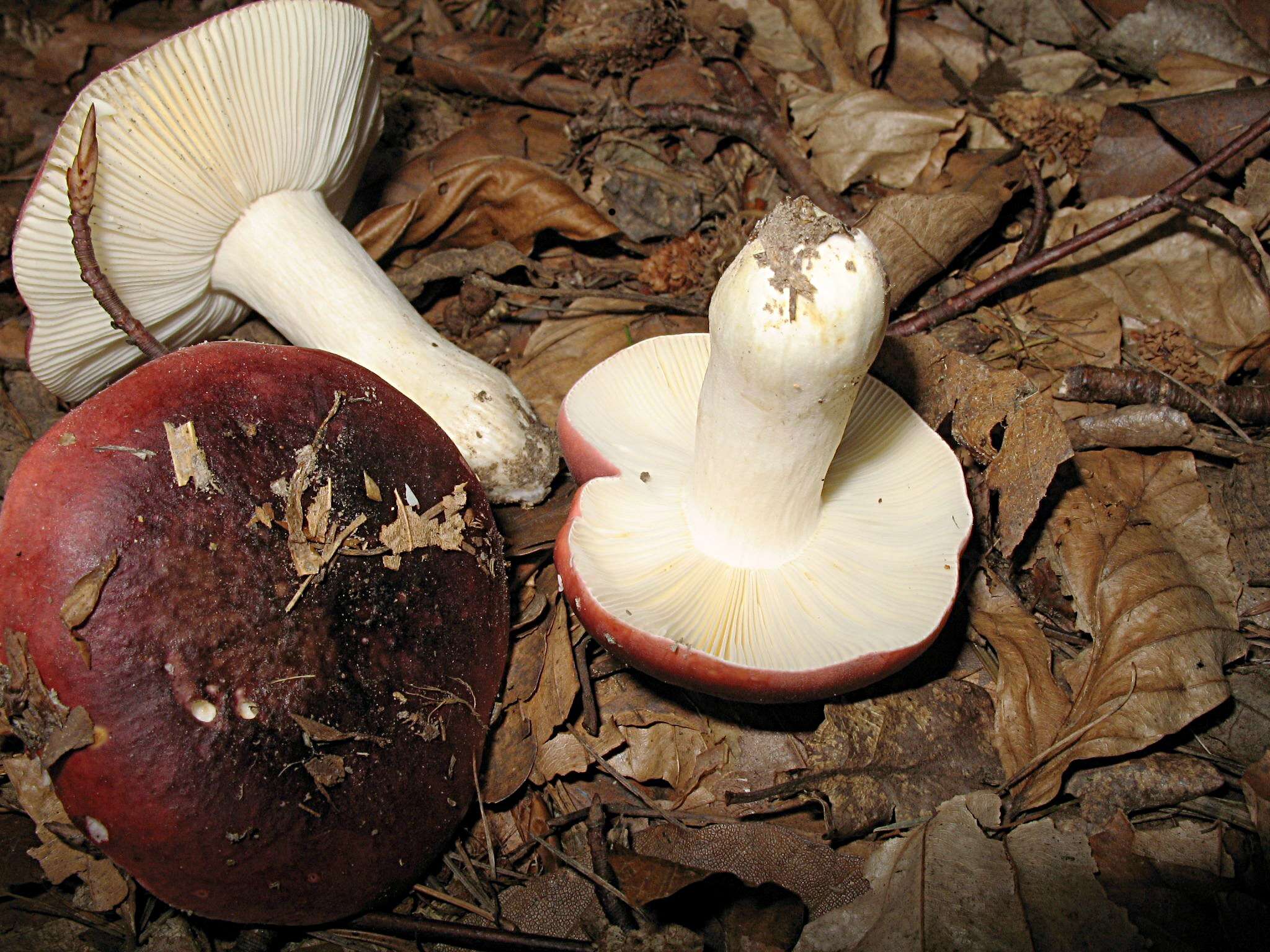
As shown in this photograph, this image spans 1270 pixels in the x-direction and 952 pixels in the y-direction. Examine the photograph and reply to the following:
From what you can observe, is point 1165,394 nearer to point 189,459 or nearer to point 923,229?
point 923,229

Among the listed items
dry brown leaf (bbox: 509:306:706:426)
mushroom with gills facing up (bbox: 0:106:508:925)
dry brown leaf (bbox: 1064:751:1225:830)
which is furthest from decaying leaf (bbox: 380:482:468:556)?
dry brown leaf (bbox: 1064:751:1225:830)

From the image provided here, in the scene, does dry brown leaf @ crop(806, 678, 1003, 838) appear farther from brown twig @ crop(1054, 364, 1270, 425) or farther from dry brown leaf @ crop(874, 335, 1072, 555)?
brown twig @ crop(1054, 364, 1270, 425)

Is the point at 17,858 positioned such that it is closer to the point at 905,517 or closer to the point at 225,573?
the point at 225,573

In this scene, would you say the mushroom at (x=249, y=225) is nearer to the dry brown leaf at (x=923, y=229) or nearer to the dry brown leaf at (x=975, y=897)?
the dry brown leaf at (x=923, y=229)

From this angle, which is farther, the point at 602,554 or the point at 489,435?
the point at 489,435

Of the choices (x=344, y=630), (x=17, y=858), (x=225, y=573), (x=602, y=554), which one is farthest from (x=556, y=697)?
(x=17, y=858)

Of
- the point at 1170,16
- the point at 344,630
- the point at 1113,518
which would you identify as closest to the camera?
the point at 344,630

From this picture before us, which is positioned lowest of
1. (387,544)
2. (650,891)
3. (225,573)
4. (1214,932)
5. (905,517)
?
(1214,932)
